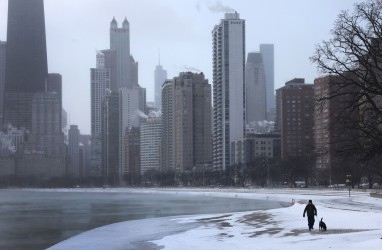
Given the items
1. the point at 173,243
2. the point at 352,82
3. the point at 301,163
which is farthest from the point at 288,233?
the point at 301,163

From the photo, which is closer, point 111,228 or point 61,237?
point 61,237

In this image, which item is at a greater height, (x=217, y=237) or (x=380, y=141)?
(x=380, y=141)

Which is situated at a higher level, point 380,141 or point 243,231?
point 380,141

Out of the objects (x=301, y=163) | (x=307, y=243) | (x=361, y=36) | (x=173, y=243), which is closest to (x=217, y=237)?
(x=173, y=243)

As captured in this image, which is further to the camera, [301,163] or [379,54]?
[301,163]

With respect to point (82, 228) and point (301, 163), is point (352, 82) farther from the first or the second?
point (301, 163)

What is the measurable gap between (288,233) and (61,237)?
16.1 meters

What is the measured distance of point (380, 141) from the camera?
29.9 meters

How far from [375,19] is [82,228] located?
97.2ft

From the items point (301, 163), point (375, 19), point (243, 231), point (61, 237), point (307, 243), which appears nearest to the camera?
point (307, 243)

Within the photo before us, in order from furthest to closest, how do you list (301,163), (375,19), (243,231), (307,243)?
(301,163), (243,231), (375,19), (307,243)

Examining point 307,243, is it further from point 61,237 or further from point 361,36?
point 61,237

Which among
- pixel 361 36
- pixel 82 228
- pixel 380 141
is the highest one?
pixel 361 36

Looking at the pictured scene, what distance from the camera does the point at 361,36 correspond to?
98.9ft
